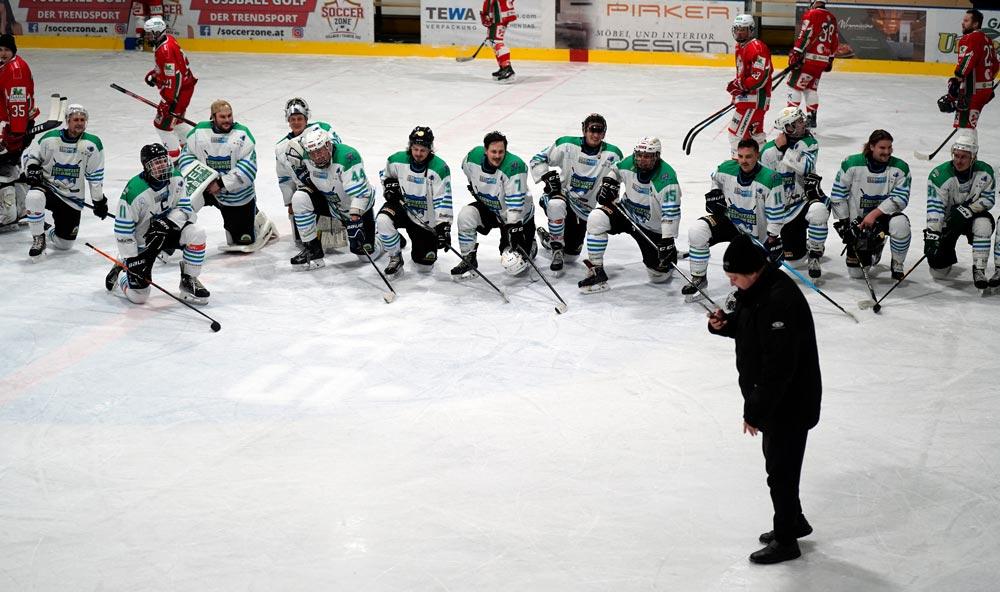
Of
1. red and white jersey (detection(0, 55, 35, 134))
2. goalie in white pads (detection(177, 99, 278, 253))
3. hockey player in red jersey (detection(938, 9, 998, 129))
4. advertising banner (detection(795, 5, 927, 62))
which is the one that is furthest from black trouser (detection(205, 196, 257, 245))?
advertising banner (detection(795, 5, 927, 62))

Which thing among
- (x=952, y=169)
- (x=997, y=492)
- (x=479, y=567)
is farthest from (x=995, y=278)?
(x=479, y=567)

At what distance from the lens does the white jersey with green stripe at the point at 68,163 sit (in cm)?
802

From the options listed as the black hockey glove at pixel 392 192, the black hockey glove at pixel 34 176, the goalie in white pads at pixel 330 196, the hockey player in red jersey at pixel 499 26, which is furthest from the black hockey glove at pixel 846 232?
the hockey player in red jersey at pixel 499 26

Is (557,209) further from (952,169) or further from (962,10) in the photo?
(962,10)

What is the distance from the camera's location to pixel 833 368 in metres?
6.05

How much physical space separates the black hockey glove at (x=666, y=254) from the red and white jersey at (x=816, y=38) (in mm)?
4835

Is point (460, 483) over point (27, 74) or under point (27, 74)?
under

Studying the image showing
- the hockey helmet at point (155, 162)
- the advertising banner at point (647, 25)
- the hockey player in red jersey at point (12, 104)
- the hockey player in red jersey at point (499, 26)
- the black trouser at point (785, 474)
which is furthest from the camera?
the advertising banner at point (647, 25)

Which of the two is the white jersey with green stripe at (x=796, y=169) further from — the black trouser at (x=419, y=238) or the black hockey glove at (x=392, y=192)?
the black hockey glove at (x=392, y=192)

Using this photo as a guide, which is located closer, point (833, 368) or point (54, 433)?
point (54, 433)

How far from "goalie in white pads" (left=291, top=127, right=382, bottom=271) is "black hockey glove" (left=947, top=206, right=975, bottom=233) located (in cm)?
365

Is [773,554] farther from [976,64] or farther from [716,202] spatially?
[976,64]

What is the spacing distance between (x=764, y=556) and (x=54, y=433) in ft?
10.8

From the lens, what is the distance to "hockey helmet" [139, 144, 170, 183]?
6949 mm
